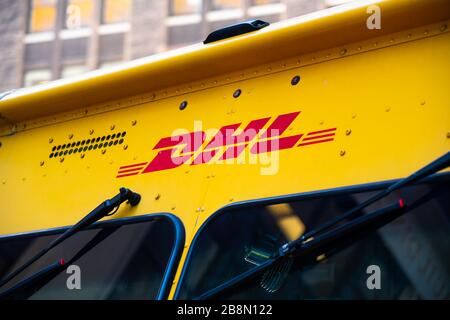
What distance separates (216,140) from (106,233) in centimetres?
59

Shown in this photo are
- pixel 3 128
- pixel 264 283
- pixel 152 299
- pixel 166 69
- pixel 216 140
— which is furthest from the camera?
pixel 3 128

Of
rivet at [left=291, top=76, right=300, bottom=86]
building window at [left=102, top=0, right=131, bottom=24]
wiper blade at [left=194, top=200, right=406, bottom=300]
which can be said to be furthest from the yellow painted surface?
building window at [left=102, top=0, right=131, bottom=24]

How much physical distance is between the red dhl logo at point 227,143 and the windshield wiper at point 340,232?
13.9 inches

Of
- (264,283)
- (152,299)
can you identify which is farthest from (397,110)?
(152,299)

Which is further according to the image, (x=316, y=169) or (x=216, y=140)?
(x=216, y=140)

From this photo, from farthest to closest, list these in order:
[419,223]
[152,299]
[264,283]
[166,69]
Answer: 1. [166,69]
2. [152,299]
3. [264,283]
4. [419,223]

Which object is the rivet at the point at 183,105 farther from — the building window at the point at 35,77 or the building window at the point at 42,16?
the building window at the point at 42,16

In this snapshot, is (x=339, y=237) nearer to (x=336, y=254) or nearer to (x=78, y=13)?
(x=336, y=254)

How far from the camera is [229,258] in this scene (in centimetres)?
295

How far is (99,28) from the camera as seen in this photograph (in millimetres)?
23250

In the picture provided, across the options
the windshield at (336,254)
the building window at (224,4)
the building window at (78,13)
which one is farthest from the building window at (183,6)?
the windshield at (336,254)

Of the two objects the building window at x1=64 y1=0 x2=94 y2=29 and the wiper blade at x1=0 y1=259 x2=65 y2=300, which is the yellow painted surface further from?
the building window at x1=64 y1=0 x2=94 y2=29

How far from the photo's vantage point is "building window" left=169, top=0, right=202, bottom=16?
2205 centimetres
